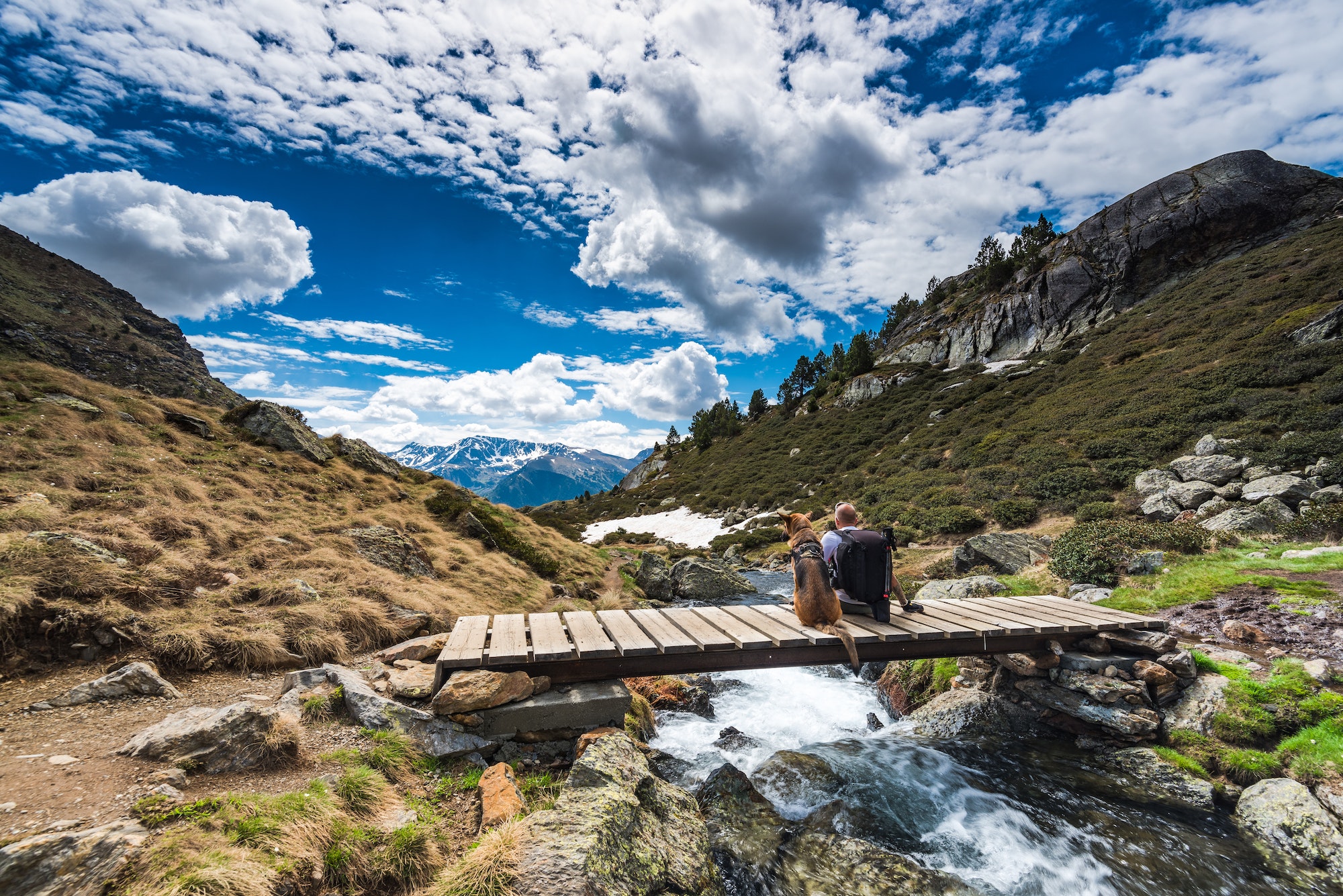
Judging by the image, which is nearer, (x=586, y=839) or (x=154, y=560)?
(x=586, y=839)

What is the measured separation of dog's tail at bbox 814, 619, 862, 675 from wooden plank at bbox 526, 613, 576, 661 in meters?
3.39

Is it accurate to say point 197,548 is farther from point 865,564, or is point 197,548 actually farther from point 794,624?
point 865,564

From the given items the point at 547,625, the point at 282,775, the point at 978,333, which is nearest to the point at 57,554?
the point at 282,775

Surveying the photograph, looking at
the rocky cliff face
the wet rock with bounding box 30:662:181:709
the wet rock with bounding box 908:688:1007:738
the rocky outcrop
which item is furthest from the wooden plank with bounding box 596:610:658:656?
the rocky cliff face

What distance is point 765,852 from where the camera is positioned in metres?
4.84

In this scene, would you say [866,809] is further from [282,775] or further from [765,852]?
[282,775]

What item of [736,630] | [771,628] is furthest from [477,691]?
[771,628]

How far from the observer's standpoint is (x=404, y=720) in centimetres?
485

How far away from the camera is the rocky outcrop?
175 inches

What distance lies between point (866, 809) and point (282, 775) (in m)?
6.02

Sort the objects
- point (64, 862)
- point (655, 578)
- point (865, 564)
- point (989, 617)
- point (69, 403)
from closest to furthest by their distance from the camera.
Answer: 1. point (64, 862)
2. point (865, 564)
3. point (989, 617)
4. point (69, 403)
5. point (655, 578)

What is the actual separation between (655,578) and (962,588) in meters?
10.2

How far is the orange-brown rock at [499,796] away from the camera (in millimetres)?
3955

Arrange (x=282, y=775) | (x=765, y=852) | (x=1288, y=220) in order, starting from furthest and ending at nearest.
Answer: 1. (x=1288, y=220)
2. (x=765, y=852)
3. (x=282, y=775)
